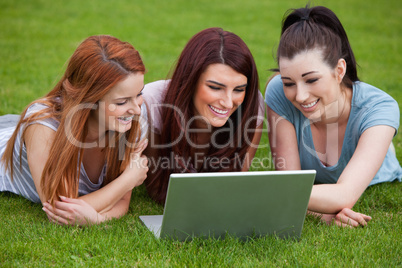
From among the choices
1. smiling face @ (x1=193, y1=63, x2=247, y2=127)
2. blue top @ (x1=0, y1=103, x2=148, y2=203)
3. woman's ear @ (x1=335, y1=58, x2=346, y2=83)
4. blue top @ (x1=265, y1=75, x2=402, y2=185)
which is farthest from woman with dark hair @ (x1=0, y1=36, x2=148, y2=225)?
woman's ear @ (x1=335, y1=58, x2=346, y2=83)

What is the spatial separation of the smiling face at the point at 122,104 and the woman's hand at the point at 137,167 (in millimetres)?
297

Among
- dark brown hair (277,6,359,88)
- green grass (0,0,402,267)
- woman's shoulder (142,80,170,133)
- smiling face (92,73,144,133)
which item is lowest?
green grass (0,0,402,267)

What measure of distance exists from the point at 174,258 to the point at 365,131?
5.61 feet

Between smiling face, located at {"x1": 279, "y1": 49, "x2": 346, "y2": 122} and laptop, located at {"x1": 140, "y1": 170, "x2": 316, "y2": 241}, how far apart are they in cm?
90

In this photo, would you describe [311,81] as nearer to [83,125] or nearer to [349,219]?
[349,219]

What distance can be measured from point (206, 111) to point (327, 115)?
3.17 feet

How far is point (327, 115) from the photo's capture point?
13.1ft

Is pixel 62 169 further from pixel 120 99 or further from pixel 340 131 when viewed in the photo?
pixel 340 131

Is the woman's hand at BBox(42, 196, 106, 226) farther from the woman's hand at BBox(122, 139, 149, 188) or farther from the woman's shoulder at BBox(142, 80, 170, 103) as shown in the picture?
the woman's shoulder at BBox(142, 80, 170, 103)

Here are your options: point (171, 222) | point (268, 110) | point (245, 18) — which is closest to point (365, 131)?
point (268, 110)

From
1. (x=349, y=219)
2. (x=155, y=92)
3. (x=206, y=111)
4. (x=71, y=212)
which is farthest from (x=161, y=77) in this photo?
(x=349, y=219)

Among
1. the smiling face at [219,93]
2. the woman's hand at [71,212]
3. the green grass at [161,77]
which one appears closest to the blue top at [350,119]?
the green grass at [161,77]

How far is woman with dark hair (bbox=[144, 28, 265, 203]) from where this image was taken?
3639 mm

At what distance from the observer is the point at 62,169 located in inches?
134
